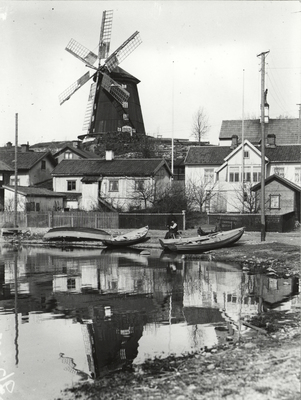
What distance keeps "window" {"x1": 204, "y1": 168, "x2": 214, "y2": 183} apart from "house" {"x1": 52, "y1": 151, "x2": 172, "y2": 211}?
4.62 m

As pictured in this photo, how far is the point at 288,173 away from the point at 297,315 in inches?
1617

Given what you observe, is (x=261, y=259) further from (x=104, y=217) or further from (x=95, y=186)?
(x=95, y=186)

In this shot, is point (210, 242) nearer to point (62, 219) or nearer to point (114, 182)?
point (62, 219)

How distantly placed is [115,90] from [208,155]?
2224 centimetres

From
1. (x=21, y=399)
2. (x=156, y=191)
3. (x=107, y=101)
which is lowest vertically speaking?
(x=21, y=399)

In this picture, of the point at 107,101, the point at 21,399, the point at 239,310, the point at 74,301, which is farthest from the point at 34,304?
the point at 107,101

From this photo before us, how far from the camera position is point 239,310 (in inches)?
647

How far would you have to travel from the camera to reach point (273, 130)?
2712 inches

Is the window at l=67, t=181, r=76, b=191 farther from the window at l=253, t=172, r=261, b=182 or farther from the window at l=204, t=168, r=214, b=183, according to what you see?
the window at l=253, t=172, r=261, b=182

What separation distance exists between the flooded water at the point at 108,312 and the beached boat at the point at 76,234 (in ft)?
39.1

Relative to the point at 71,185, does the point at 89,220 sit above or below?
below

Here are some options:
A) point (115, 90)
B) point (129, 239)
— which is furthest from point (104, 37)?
point (129, 239)

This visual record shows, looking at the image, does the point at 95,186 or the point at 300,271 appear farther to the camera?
the point at 95,186

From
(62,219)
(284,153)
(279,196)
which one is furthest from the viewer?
(284,153)
